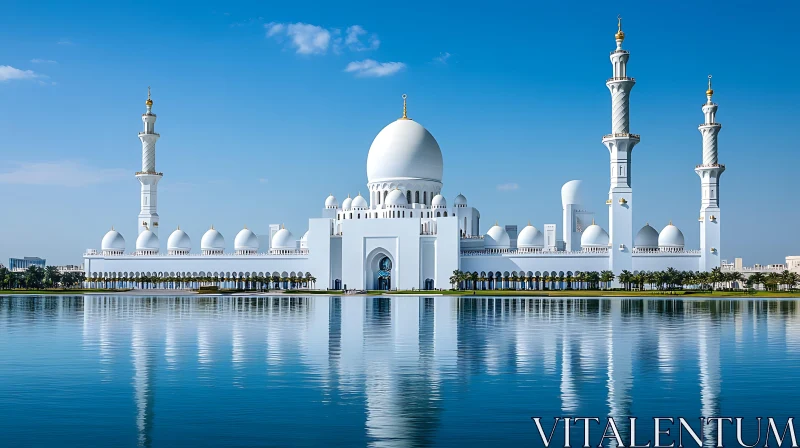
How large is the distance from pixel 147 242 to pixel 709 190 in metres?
45.8

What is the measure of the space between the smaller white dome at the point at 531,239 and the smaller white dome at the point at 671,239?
8.95 m

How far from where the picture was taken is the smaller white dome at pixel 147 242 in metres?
75.6

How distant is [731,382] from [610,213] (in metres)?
48.8

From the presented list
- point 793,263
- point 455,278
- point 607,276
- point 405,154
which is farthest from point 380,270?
point 793,263

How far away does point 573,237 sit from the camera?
7125cm

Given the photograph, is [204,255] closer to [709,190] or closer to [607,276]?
[607,276]

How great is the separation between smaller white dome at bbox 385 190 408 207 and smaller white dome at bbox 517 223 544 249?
31.2 feet

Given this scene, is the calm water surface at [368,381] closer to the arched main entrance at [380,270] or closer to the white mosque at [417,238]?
the white mosque at [417,238]

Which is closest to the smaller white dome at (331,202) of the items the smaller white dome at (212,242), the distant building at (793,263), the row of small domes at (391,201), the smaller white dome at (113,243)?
the row of small domes at (391,201)

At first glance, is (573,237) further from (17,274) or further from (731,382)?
(731,382)

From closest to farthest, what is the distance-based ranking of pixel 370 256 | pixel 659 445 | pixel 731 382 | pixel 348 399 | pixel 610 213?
pixel 659 445 < pixel 348 399 < pixel 731 382 < pixel 610 213 < pixel 370 256

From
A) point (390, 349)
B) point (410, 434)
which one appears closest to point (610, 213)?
point (390, 349)

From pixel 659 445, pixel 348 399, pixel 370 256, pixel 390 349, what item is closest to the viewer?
pixel 659 445

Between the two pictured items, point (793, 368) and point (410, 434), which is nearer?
point (410, 434)
